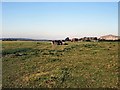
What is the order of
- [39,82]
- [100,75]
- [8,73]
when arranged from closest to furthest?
[39,82]
[100,75]
[8,73]

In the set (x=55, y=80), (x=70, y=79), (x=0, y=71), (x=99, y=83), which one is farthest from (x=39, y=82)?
(x=0, y=71)

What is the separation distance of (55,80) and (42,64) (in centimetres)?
854

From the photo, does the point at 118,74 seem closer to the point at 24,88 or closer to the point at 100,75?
the point at 100,75

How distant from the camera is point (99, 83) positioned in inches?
821

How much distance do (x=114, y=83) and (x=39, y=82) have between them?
6.41 meters

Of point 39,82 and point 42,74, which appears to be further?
point 42,74

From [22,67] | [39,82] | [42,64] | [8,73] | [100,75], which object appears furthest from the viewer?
[42,64]

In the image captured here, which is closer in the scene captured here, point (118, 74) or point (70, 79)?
point (70, 79)

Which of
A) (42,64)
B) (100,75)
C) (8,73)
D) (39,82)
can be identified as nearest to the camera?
(39,82)

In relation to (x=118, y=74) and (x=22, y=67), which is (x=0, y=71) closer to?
(x=22, y=67)

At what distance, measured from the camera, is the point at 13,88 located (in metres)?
20.3

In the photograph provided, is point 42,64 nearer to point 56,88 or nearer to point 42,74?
point 42,74

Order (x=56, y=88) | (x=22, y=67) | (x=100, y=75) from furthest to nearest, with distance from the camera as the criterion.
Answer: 1. (x=22, y=67)
2. (x=100, y=75)
3. (x=56, y=88)

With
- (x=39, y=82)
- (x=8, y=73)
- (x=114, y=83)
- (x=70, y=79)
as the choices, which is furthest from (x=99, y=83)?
(x=8, y=73)
